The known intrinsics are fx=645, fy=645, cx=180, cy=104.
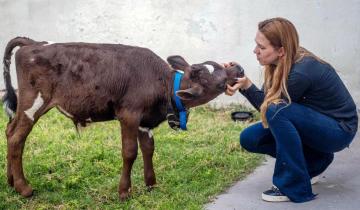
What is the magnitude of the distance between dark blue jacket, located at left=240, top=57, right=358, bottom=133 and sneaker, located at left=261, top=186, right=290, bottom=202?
0.74 meters

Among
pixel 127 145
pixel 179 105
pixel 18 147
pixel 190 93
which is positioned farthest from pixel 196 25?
pixel 18 147

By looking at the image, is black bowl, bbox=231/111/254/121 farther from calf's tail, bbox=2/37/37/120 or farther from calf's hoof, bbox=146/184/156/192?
calf's tail, bbox=2/37/37/120

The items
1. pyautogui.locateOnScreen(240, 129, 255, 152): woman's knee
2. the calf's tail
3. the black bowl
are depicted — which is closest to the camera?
pyautogui.locateOnScreen(240, 129, 255, 152): woman's knee

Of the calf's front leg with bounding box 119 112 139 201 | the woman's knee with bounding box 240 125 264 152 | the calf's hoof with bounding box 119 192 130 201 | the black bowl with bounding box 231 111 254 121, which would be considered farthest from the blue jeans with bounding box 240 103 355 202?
the black bowl with bounding box 231 111 254 121

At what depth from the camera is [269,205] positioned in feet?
17.0

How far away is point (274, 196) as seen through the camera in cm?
525

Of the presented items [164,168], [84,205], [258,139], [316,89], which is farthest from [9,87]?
[316,89]

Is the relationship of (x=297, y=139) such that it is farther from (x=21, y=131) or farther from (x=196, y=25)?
(x=196, y=25)

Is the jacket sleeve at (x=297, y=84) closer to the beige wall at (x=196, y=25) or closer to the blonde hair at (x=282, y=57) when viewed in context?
the blonde hair at (x=282, y=57)

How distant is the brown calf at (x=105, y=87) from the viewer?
17.4 feet

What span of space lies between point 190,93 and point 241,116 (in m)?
3.18

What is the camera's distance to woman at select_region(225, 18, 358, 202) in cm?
500

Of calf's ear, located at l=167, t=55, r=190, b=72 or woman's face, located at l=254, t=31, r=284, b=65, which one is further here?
calf's ear, located at l=167, t=55, r=190, b=72

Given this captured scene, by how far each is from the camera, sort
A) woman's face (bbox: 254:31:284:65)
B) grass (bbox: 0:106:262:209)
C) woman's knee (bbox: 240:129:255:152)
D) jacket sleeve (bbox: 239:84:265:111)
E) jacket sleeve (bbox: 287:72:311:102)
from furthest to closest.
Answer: woman's knee (bbox: 240:129:255:152)
grass (bbox: 0:106:262:209)
jacket sleeve (bbox: 239:84:265:111)
woman's face (bbox: 254:31:284:65)
jacket sleeve (bbox: 287:72:311:102)
